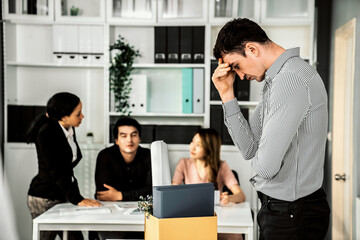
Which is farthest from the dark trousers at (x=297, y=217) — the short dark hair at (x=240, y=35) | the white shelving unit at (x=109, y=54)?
the white shelving unit at (x=109, y=54)

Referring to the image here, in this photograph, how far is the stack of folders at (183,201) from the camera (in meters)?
1.54

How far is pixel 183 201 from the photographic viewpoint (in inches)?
61.6

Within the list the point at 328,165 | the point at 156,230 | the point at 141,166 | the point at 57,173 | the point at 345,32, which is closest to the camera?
the point at 156,230

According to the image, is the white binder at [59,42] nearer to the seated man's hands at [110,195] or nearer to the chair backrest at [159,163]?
the seated man's hands at [110,195]

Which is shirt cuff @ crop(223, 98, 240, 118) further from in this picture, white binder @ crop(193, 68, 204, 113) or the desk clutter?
white binder @ crop(193, 68, 204, 113)

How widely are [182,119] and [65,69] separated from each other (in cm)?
122

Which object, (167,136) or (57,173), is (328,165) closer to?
(167,136)

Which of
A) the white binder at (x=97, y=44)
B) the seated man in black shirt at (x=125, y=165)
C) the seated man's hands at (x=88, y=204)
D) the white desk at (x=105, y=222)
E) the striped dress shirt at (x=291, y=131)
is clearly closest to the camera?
the striped dress shirt at (x=291, y=131)

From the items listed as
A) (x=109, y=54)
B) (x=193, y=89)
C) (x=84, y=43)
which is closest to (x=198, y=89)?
(x=193, y=89)

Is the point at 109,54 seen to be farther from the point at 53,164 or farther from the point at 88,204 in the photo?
the point at 88,204

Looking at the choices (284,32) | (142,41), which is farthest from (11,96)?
(284,32)

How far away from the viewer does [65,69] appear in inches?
178

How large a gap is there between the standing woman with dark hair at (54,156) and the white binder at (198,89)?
1.13m

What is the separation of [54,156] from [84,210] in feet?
1.88
